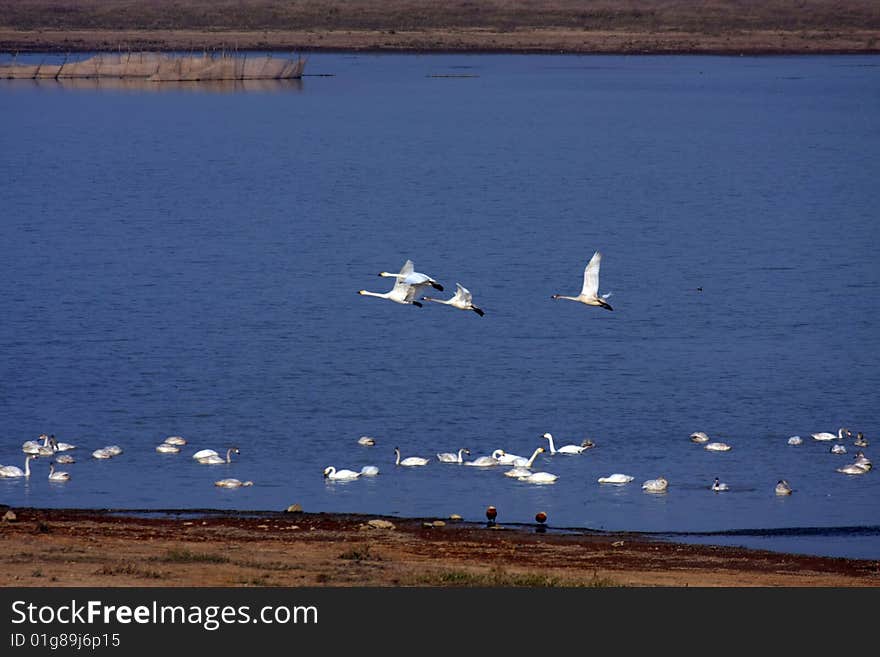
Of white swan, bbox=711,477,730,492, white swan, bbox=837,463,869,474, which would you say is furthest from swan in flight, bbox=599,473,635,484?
white swan, bbox=837,463,869,474

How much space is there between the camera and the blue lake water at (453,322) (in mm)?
25312

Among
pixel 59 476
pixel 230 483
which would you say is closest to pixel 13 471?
pixel 59 476

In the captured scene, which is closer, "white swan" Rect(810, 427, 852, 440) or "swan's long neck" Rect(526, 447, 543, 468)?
"swan's long neck" Rect(526, 447, 543, 468)

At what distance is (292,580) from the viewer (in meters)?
17.2

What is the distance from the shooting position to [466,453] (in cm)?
2650

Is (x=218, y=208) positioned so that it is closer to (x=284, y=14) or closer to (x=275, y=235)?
(x=275, y=235)

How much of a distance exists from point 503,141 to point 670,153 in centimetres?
957

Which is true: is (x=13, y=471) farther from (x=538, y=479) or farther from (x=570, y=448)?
(x=570, y=448)

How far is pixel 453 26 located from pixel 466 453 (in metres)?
122

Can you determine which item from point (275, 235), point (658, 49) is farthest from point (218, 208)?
point (658, 49)

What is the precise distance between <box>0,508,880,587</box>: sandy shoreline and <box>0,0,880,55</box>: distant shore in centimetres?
11388

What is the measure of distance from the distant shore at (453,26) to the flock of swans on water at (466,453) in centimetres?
10930

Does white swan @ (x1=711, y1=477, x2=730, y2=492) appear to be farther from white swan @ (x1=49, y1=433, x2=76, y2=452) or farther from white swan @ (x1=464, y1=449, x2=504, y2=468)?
white swan @ (x1=49, y1=433, x2=76, y2=452)

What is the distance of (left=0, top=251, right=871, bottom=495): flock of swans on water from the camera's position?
81.7ft
